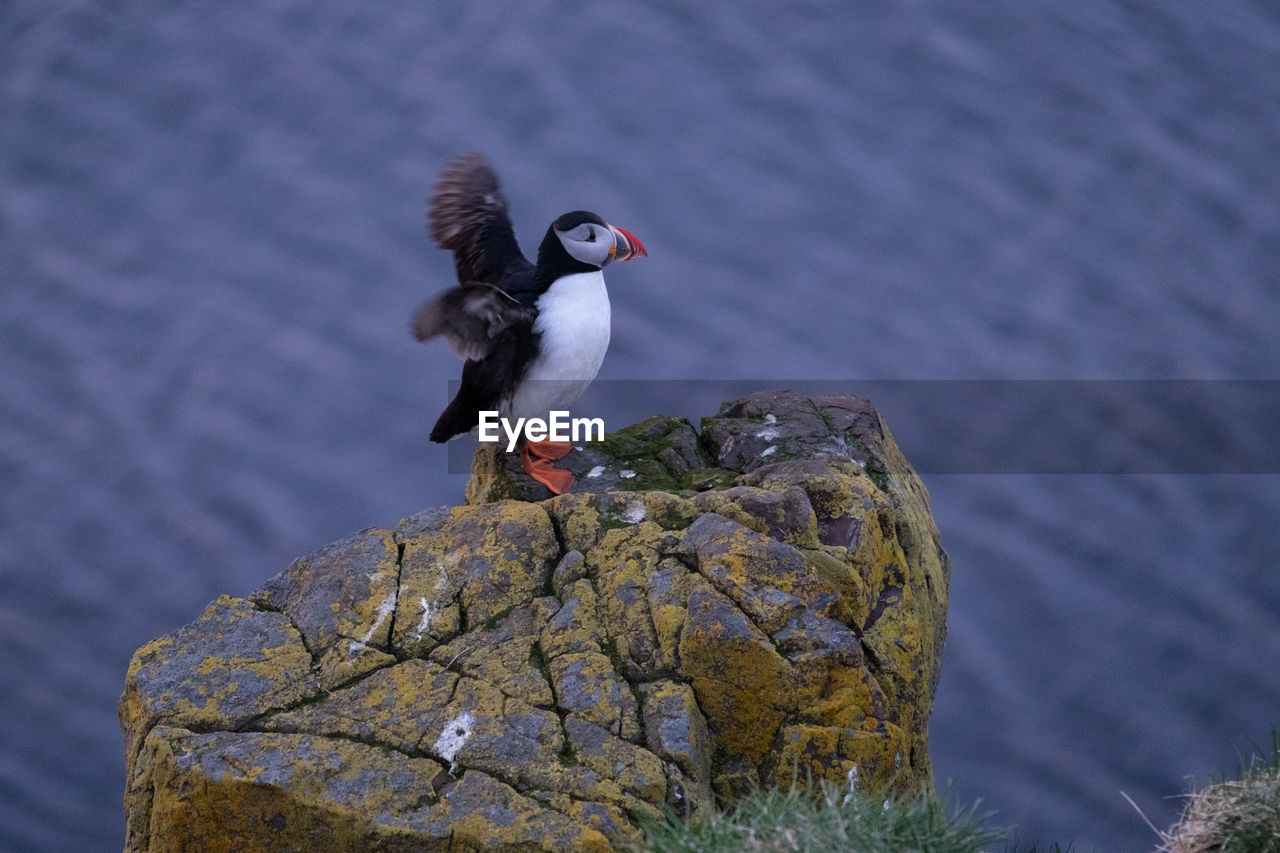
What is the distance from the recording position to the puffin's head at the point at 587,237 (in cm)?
573

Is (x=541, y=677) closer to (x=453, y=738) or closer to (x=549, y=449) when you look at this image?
(x=453, y=738)

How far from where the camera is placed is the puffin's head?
5.73 m

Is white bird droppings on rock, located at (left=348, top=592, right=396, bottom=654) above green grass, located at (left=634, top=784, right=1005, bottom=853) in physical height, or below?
below

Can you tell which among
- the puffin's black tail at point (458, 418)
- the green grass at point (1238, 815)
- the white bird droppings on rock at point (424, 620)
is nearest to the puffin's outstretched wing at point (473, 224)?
the puffin's black tail at point (458, 418)

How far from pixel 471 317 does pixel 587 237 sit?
688 millimetres

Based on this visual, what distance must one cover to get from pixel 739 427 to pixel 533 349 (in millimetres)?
962

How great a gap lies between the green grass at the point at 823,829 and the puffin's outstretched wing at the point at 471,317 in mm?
2392

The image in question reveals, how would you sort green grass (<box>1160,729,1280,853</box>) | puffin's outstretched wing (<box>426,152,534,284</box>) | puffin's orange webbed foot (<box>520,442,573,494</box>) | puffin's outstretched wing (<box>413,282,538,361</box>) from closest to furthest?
green grass (<box>1160,729,1280,853</box>) < puffin's outstretched wing (<box>413,282,538,361</box>) < puffin's orange webbed foot (<box>520,442,573,494</box>) < puffin's outstretched wing (<box>426,152,534,284</box>)

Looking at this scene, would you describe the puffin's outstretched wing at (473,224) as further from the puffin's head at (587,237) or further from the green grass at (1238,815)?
the green grass at (1238,815)

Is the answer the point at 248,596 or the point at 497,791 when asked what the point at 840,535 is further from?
the point at 248,596

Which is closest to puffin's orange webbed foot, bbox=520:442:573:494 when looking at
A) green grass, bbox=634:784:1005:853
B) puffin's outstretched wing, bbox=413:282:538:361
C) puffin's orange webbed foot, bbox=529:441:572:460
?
puffin's orange webbed foot, bbox=529:441:572:460

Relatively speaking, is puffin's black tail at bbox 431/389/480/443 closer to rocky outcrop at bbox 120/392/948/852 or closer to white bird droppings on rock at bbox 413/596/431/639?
rocky outcrop at bbox 120/392/948/852

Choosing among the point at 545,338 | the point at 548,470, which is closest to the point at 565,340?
the point at 545,338

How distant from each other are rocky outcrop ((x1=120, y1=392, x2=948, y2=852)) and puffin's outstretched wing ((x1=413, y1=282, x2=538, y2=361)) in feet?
2.81
